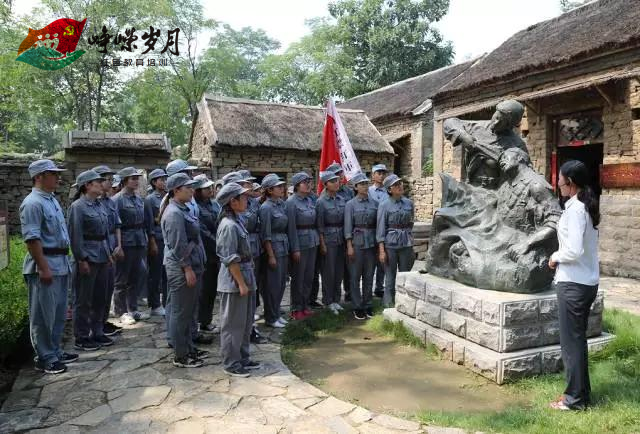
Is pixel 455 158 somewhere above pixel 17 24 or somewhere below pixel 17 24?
below

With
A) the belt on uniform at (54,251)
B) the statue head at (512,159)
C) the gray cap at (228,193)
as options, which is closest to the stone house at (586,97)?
the statue head at (512,159)

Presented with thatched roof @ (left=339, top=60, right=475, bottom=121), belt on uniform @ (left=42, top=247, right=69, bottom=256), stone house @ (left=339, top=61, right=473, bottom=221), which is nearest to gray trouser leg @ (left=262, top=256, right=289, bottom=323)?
belt on uniform @ (left=42, top=247, right=69, bottom=256)

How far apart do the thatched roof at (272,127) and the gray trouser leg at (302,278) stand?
23.2 feet

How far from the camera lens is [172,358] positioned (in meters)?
4.51

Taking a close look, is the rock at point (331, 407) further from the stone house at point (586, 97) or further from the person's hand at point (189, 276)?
the stone house at point (586, 97)

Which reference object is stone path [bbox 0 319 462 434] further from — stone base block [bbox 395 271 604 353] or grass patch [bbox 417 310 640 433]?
stone base block [bbox 395 271 604 353]

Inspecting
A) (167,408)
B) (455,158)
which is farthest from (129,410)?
(455,158)

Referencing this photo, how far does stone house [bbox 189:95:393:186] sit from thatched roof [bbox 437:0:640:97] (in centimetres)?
287

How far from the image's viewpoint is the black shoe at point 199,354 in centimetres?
442

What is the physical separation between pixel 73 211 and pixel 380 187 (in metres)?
4.28

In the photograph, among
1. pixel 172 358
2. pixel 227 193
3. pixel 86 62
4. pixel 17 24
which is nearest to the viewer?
pixel 227 193

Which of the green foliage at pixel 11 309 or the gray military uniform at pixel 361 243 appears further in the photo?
the gray military uniform at pixel 361 243

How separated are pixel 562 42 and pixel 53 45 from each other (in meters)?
18.5

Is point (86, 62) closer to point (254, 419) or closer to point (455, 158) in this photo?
point (455, 158)
